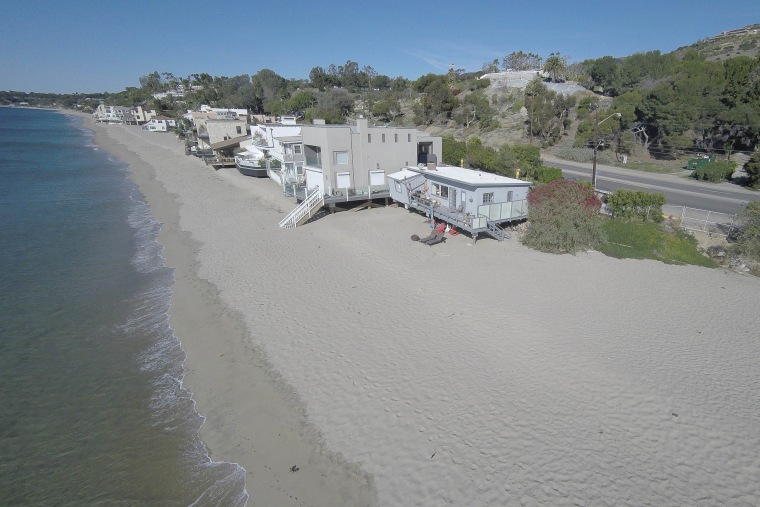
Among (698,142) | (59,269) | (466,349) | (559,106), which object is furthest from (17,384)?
(559,106)

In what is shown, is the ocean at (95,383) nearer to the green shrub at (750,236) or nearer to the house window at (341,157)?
the house window at (341,157)

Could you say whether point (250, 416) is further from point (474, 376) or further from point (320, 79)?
point (320, 79)

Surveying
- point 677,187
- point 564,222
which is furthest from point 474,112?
point 564,222

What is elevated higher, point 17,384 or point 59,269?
point 59,269

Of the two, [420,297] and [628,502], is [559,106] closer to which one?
[420,297]

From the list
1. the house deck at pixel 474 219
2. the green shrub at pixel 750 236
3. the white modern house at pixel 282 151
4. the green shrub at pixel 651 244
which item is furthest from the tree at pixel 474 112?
the green shrub at pixel 750 236

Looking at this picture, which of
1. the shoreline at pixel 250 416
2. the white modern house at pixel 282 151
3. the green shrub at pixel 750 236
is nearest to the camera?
the shoreline at pixel 250 416
